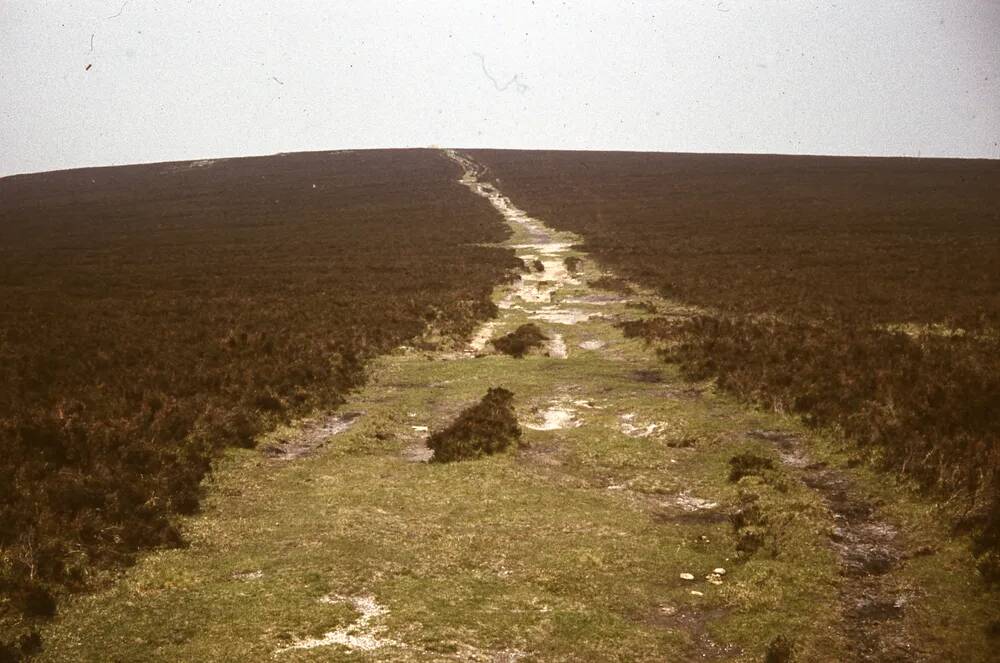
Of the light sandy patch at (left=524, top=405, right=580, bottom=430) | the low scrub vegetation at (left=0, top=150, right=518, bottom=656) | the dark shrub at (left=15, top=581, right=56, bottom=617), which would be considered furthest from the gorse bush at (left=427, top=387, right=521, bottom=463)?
the dark shrub at (left=15, top=581, right=56, bottom=617)

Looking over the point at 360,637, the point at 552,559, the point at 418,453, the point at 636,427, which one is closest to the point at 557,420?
the point at 636,427

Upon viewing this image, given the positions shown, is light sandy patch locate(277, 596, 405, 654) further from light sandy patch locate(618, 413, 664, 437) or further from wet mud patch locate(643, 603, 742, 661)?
light sandy patch locate(618, 413, 664, 437)

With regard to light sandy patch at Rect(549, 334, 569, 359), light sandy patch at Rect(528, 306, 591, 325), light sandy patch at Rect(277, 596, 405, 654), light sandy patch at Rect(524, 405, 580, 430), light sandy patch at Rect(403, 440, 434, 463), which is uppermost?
light sandy patch at Rect(528, 306, 591, 325)

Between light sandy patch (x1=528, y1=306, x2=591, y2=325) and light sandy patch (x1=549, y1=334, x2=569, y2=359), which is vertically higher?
light sandy patch (x1=528, y1=306, x2=591, y2=325)

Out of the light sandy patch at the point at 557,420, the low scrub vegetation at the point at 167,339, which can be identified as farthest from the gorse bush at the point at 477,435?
the low scrub vegetation at the point at 167,339

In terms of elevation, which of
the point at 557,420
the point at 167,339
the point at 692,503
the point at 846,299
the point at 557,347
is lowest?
the point at 692,503

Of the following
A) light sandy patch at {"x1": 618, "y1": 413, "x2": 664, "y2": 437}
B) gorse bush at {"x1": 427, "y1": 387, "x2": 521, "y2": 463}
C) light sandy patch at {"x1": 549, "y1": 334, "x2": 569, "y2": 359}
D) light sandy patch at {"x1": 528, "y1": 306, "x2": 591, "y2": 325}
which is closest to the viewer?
gorse bush at {"x1": 427, "y1": 387, "x2": 521, "y2": 463}

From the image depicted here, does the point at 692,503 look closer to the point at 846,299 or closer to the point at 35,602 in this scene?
the point at 35,602

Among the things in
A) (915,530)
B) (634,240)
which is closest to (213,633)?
(915,530)
